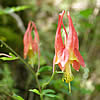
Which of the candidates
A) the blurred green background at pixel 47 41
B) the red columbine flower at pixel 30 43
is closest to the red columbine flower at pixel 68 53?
the red columbine flower at pixel 30 43

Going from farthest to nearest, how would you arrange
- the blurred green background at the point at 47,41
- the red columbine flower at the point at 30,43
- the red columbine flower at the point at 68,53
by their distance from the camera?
1. the blurred green background at the point at 47,41
2. the red columbine flower at the point at 30,43
3. the red columbine flower at the point at 68,53

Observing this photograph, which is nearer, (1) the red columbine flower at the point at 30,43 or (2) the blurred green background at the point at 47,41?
(1) the red columbine flower at the point at 30,43

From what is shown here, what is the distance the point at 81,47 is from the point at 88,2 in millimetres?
1292

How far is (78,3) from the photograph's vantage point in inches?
152

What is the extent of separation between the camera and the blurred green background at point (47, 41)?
6.49 ft

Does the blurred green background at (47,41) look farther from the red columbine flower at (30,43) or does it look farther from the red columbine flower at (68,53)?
the red columbine flower at (68,53)

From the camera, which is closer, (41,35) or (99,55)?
(41,35)

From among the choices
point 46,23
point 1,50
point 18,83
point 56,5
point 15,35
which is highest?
point 56,5

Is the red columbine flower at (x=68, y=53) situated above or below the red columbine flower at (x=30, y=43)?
below

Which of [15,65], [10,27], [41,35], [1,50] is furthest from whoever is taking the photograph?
[41,35]

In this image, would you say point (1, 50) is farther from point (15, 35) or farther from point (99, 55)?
point (99, 55)

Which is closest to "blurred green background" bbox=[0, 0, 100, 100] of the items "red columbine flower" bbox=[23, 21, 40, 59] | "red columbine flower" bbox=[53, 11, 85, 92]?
"red columbine flower" bbox=[23, 21, 40, 59]

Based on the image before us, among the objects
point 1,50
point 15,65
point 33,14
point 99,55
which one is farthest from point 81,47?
point 1,50

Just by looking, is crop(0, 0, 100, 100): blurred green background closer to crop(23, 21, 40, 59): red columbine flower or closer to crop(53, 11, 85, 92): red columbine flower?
crop(23, 21, 40, 59): red columbine flower
